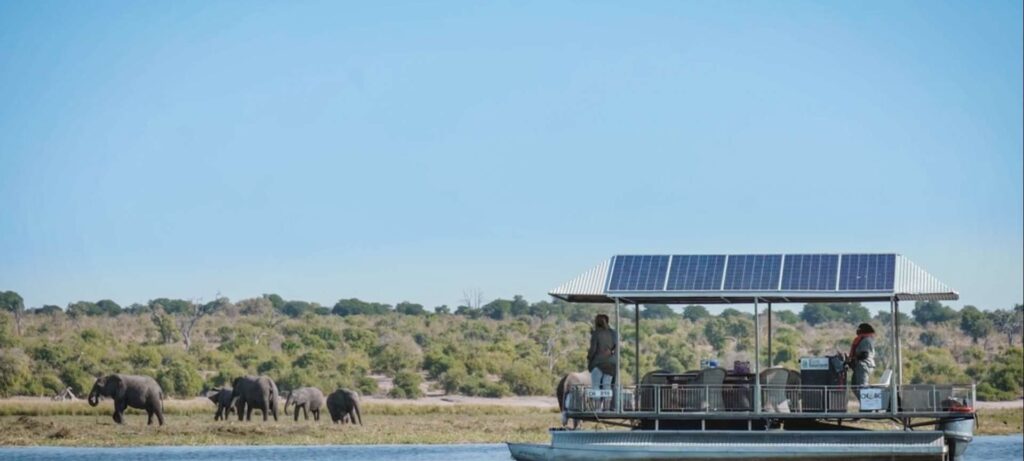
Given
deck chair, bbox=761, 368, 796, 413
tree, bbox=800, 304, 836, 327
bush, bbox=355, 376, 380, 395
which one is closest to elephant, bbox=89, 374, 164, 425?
bush, bbox=355, 376, 380, 395

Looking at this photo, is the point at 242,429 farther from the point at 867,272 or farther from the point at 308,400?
the point at 867,272

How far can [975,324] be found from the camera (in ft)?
339

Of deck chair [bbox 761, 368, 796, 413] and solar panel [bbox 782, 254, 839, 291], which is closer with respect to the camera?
solar panel [bbox 782, 254, 839, 291]

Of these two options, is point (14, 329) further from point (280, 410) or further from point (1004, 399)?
point (1004, 399)

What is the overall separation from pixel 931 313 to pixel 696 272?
81.9 meters

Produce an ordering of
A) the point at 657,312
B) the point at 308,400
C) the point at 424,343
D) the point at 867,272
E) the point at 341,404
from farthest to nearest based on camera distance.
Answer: the point at 657,312, the point at 424,343, the point at 308,400, the point at 341,404, the point at 867,272

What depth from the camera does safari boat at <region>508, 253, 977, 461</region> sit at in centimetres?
3153

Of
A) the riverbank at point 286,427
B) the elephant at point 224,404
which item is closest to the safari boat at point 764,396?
the riverbank at point 286,427

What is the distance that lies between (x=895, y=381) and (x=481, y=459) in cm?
1393

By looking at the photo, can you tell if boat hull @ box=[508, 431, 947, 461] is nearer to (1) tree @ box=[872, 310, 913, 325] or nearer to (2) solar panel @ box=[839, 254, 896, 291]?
(2) solar panel @ box=[839, 254, 896, 291]

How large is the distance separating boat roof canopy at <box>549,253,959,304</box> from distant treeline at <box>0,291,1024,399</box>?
28521 mm

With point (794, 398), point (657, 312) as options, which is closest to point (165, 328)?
point (657, 312)

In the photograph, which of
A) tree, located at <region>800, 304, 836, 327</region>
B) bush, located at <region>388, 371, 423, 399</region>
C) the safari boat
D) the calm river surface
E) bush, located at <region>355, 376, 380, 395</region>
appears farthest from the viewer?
tree, located at <region>800, 304, 836, 327</region>

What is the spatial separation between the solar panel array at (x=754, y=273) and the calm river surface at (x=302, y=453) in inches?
465
